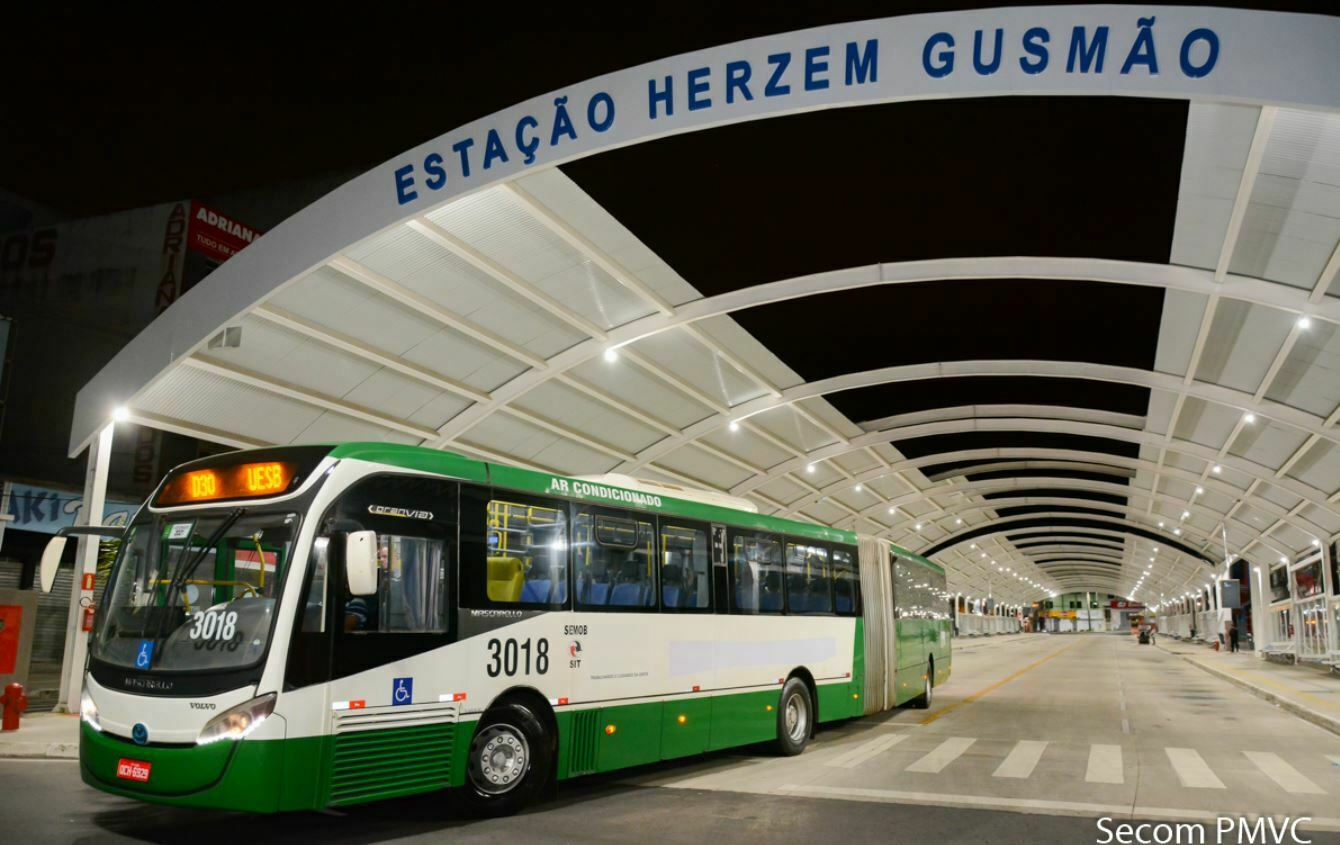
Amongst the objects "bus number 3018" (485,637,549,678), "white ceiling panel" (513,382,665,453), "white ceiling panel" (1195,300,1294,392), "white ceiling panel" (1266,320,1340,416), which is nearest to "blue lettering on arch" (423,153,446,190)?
"bus number 3018" (485,637,549,678)

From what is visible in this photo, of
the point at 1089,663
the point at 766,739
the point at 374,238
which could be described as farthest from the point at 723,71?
the point at 1089,663

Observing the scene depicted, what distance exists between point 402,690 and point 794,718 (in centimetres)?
759

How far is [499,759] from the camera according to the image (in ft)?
31.1

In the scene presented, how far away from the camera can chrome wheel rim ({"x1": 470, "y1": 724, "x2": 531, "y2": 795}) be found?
30.3 ft

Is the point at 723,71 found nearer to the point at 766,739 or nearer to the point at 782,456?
the point at 766,739

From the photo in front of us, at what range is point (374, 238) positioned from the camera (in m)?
15.9

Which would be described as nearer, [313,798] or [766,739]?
[313,798]

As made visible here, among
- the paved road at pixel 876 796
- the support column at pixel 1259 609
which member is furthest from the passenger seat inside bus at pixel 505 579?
the support column at pixel 1259 609

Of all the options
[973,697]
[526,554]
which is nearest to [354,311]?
[526,554]

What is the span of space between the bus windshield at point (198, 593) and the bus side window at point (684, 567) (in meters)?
5.16

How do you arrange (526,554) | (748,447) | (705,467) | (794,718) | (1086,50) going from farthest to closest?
(705,467), (748,447), (794,718), (1086,50), (526,554)

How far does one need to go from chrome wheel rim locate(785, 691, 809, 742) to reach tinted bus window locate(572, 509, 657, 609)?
3889mm

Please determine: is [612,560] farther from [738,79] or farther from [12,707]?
[12,707]

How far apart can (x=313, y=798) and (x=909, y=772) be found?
7524mm
